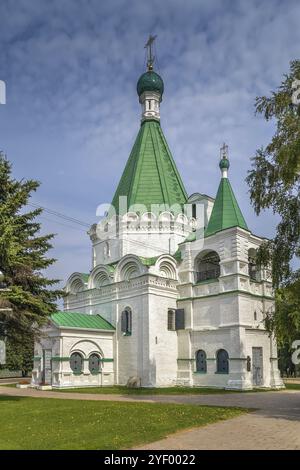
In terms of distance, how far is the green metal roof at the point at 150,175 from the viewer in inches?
1410

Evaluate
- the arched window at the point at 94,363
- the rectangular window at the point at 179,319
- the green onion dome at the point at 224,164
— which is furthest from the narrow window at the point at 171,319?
the green onion dome at the point at 224,164

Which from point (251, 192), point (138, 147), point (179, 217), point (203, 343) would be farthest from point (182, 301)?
point (251, 192)

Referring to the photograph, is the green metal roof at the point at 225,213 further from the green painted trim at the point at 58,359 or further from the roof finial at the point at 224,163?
the green painted trim at the point at 58,359

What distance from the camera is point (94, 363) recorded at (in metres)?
31.4

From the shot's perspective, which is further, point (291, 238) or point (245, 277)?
point (245, 277)

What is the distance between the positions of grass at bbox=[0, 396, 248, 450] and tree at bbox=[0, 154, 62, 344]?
3.36m

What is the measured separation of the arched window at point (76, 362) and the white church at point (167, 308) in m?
0.06

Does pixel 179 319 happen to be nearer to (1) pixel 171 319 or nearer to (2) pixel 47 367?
(1) pixel 171 319

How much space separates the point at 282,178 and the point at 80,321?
21011mm

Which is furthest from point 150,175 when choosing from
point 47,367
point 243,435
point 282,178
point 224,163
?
point 243,435

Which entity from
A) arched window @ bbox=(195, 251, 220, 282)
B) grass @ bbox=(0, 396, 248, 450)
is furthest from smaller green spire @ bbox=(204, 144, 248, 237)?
grass @ bbox=(0, 396, 248, 450)

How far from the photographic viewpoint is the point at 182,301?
105 ft

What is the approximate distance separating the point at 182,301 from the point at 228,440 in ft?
71.6
